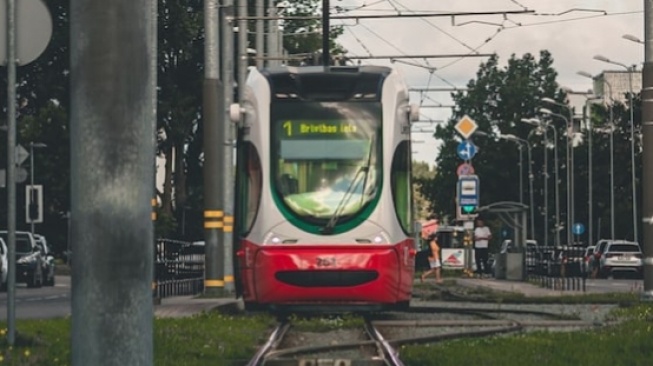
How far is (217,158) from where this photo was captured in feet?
112

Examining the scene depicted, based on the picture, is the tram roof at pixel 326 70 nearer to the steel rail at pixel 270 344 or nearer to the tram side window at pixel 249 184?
the tram side window at pixel 249 184

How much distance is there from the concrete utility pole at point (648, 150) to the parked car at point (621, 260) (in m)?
42.2

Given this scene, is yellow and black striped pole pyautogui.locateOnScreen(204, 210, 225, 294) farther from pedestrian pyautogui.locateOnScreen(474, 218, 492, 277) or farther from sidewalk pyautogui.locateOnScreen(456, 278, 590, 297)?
pedestrian pyautogui.locateOnScreen(474, 218, 492, 277)

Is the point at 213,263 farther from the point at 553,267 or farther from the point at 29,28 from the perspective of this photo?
the point at 29,28

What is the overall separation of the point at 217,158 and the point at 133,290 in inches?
1184

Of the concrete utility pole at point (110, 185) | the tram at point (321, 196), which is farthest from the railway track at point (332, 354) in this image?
the concrete utility pole at point (110, 185)

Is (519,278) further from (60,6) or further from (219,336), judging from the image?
(219,336)

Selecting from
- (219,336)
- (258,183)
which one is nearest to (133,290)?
(219,336)

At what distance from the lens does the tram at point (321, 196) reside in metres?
21.7

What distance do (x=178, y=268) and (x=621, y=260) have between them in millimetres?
37049

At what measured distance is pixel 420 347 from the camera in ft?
55.0

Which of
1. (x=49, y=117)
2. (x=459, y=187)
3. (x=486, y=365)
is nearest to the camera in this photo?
(x=486, y=365)

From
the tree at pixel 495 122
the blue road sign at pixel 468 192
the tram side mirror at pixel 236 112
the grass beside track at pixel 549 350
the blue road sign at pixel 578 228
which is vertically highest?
the tree at pixel 495 122

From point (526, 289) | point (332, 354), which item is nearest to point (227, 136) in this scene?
point (526, 289)
